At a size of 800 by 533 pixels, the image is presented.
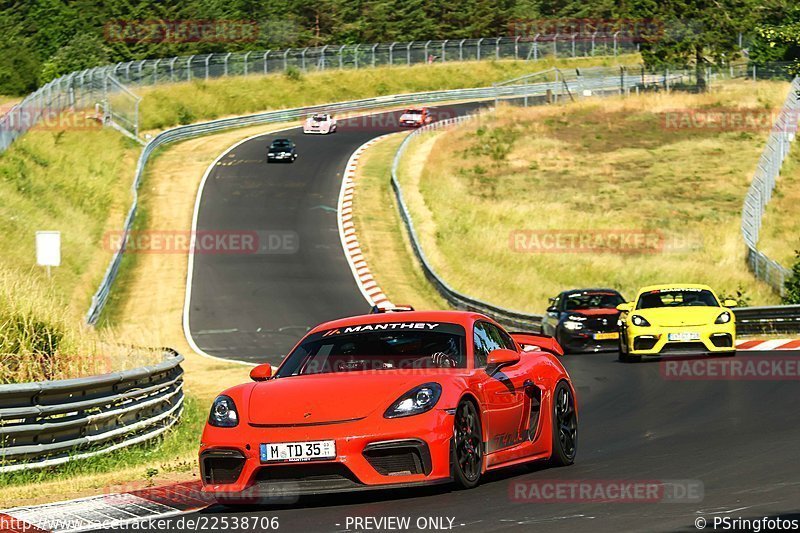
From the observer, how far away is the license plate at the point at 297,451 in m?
8.80

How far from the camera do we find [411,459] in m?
8.88

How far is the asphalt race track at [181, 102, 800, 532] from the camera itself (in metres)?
8.05

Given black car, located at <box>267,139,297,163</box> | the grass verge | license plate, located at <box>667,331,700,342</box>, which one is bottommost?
black car, located at <box>267,139,297,163</box>

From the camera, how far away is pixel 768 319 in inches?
1113

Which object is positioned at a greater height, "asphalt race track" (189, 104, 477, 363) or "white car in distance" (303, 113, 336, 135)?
"asphalt race track" (189, 104, 477, 363)

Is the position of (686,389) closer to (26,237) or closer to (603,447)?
(603,447)

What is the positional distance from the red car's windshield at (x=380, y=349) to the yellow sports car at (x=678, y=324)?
12.4m

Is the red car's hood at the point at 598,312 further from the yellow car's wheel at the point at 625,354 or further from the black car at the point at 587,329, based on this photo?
the yellow car's wheel at the point at 625,354

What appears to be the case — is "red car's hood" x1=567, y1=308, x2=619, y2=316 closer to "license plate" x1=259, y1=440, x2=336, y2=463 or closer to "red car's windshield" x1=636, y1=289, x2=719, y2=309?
"red car's windshield" x1=636, y1=289, x2=719, y2=309

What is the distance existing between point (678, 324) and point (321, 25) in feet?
296

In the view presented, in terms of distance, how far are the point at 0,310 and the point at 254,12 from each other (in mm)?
96111

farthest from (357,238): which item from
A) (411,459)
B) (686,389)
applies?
(411,459)

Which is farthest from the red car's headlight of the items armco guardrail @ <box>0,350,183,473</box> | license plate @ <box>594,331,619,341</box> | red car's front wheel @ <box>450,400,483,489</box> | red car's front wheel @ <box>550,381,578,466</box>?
license plate @ <box>594,331,619,341</box>

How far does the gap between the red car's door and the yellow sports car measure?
467 inches
